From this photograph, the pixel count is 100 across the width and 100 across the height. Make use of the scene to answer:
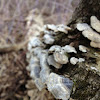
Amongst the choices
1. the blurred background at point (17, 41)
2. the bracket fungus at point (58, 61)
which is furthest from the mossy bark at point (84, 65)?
the blurred background at point (17, 41)

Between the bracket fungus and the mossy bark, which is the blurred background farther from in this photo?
the bracket fungus

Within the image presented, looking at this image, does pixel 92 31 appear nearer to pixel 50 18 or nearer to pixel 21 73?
pixel 21 73

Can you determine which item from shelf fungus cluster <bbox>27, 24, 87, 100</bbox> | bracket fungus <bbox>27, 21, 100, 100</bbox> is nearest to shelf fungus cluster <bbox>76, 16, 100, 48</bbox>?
bracket fungus <bbox>27, 21, 100, 100</bbox>

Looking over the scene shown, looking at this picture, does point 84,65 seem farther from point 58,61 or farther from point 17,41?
point 17,41

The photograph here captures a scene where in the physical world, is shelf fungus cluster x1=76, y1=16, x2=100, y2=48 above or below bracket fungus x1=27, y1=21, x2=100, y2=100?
above

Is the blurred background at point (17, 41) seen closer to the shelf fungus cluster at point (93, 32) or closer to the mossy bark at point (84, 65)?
the mossy bark at point (84, 65)

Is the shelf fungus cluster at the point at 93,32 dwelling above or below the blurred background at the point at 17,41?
above
